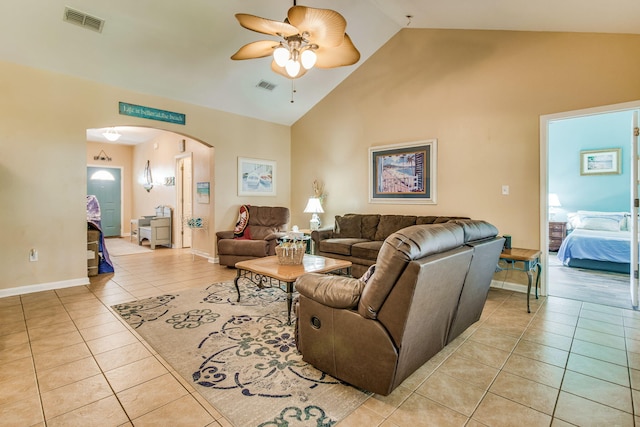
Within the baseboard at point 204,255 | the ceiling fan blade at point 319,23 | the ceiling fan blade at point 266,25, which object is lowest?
the baseboard at point 204,255

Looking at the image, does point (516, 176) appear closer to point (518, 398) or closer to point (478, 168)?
point (478, 168)

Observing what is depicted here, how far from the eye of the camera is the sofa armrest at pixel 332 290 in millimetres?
1831

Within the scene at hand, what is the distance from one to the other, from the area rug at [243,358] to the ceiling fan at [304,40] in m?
2.45

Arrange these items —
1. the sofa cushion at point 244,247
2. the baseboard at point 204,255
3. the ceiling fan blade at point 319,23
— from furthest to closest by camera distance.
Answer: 1. the baseboard at point 204,255
2. the sofa cushion at point 244,247
3. the ceiling fan blade at point 319,23

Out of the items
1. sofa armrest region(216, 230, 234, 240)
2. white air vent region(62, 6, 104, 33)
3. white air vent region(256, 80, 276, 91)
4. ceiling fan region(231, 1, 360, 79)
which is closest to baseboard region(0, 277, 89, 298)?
sofa armrest region(216, 230, 234, 240)

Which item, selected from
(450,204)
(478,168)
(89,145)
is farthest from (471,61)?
(89,145)

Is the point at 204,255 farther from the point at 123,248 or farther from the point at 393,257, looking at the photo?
the point at 393,257

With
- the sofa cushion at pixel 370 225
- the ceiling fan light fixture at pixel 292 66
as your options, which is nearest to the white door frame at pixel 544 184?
the sofa cushion at pixel 370 225

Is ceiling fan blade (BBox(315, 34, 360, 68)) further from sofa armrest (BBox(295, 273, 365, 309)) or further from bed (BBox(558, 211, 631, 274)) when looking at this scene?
bed (BBox(558, 211, 631, 274))

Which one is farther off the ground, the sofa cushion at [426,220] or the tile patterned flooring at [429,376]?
the sofa cushion at [426,220]

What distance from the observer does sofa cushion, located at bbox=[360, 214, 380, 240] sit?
16.5 ft

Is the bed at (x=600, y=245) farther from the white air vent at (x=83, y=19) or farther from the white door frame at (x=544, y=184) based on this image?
the white air vent at (x=83, y=19)

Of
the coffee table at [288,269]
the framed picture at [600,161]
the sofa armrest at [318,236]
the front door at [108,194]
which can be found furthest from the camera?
the front door at [108,194]

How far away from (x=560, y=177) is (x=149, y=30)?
800 centimetres
